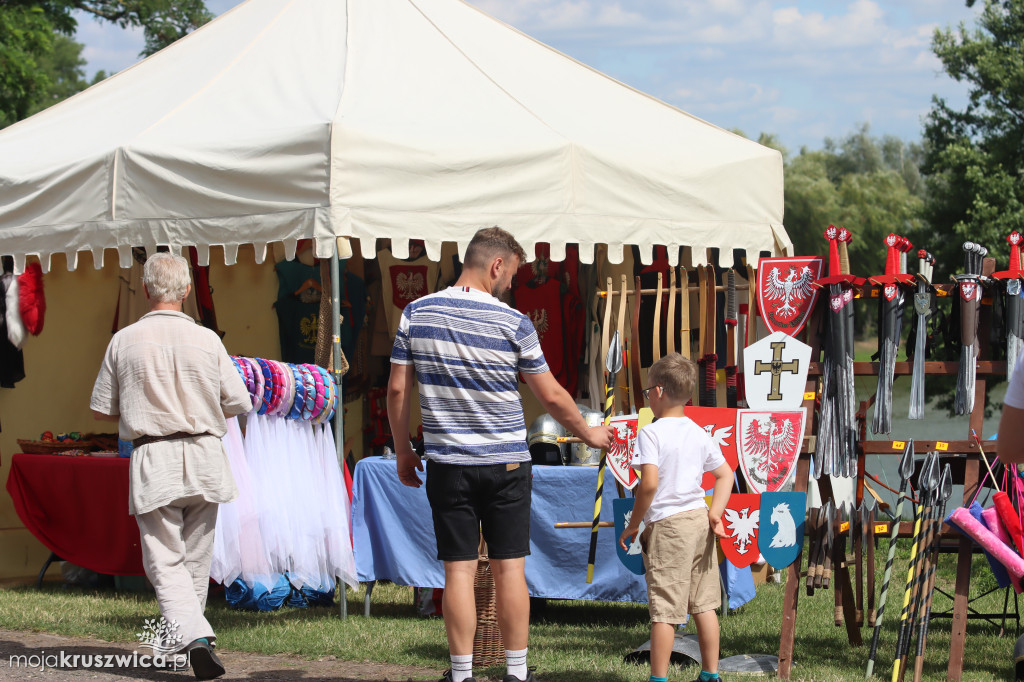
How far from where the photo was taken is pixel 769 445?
4.76 meters

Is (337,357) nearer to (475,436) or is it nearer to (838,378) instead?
(475,436)

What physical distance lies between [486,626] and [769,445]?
1359 millimetres

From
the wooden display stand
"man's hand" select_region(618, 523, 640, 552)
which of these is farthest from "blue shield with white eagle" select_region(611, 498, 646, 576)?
the wooden display stand

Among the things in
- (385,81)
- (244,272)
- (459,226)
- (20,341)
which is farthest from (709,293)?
(20,341)

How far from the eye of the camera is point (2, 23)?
→ 15.1 metres

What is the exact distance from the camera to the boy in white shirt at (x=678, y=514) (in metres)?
4.05

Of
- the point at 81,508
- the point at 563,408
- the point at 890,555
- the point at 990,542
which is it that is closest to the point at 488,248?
the point at 563,408

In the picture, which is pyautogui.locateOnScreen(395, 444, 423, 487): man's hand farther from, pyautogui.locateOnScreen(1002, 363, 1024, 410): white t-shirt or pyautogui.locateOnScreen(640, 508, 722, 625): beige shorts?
pyautogui.locateOnScreen(1002, 363, 1024, 410): white t-shirt

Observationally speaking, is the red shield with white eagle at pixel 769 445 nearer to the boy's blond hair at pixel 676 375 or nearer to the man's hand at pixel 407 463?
the boy's blond hair at pixel 676 375

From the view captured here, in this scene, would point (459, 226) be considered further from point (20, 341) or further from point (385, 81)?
point (20, 341)

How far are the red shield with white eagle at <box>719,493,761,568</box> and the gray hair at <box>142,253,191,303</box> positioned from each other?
7.64 ft

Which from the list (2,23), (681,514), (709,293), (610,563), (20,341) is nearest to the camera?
(681,514)

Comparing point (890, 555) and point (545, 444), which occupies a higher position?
point (545, 444)

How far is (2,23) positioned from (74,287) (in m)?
8.67
